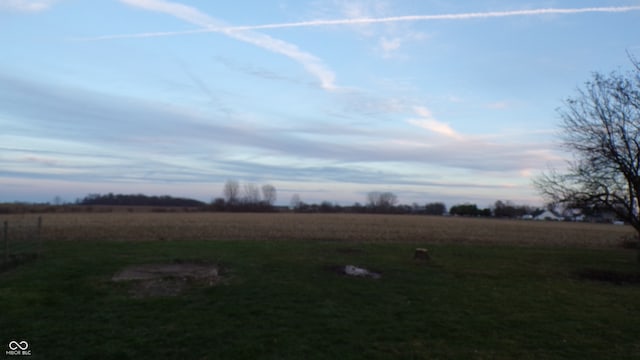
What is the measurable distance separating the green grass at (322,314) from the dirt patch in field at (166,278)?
483mm

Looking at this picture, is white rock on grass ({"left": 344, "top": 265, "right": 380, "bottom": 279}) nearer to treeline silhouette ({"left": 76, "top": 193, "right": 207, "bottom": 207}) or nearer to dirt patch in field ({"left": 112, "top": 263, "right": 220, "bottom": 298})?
dirt patch in field ({"left": 112, "top": 263, "right": 220, "bottom": 298})

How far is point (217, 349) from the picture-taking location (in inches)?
295

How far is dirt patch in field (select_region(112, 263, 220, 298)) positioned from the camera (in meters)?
12.3

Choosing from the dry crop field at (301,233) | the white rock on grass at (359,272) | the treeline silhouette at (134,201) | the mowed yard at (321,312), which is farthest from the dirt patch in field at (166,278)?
the treeline silhouette at (134,201)

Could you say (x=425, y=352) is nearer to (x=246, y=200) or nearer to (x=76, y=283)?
(x=76, y=283)

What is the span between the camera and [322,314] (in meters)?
10.0

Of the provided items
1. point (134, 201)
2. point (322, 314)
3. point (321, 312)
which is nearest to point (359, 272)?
point (321, 312)

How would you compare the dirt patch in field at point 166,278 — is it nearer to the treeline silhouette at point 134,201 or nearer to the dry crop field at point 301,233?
the dry crop field at point 301,233

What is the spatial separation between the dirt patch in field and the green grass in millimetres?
483

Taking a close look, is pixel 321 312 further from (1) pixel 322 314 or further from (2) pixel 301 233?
(2) pixel 301 233

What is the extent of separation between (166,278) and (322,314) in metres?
5.92

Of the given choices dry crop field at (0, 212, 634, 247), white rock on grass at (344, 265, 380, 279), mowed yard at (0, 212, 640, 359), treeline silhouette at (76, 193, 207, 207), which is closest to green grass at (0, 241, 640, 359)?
mowed yard at (0, 212, 640, 359)

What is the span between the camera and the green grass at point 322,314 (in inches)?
302

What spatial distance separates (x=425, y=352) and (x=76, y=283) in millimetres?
9798
